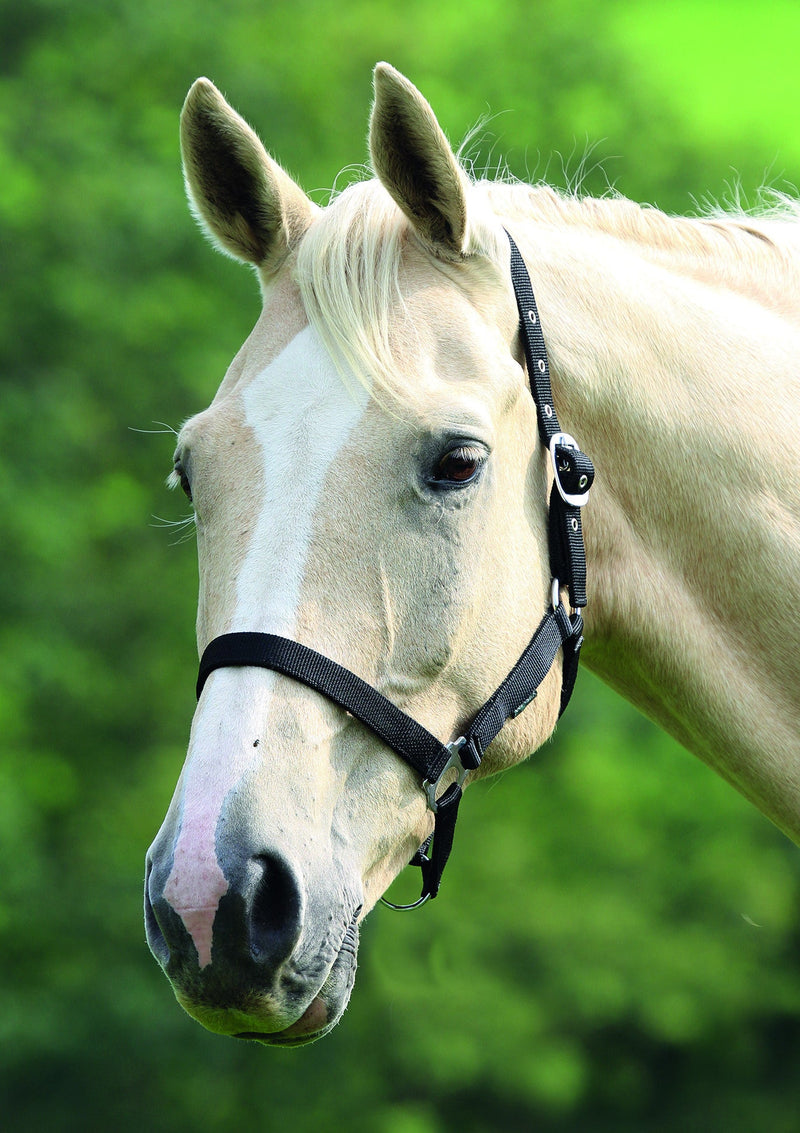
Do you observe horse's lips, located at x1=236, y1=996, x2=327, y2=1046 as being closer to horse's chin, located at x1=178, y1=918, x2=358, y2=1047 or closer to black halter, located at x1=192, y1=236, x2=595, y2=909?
horse's chin, located at x1=178, y1=918, x2=358, y2=1047

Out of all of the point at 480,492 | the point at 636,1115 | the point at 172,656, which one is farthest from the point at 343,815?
the point at 636,1115

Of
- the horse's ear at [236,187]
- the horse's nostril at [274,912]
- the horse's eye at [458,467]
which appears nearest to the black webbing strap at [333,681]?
the horse's nostril at [274,912]

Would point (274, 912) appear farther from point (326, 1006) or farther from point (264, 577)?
point (264, 577)

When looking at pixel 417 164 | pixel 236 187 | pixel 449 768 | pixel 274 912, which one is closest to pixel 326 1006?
pixel 274 912

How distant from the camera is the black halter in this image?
2.12 meters

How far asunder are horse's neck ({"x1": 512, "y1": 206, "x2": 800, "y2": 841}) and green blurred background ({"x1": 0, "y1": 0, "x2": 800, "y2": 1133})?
Answer: 23.1 feet

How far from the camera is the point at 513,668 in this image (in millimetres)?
2410

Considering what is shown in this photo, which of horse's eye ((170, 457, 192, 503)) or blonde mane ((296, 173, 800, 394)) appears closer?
blonde mane ((296, 173, 800, 394))

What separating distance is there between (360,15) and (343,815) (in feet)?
35.9

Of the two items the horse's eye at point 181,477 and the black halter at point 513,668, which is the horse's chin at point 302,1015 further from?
the horse's eye at point 181,477

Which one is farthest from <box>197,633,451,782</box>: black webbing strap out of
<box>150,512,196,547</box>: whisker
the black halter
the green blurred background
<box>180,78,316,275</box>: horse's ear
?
the green blurred background

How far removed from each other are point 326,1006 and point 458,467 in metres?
1.07

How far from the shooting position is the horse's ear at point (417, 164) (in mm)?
2352

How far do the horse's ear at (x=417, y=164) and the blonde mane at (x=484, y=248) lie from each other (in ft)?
0.20
